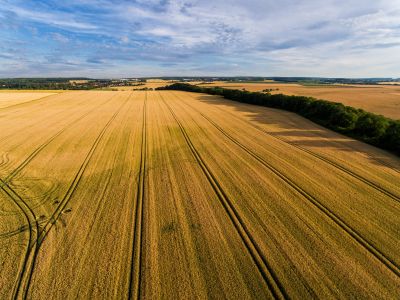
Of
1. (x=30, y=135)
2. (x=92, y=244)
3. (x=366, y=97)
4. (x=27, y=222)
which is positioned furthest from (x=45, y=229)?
(x=366, y=97)

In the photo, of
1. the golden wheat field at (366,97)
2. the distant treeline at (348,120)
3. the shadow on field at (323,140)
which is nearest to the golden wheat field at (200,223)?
the shadow on field at (323,140)

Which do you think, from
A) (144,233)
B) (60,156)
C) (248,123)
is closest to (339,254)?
(144,233)

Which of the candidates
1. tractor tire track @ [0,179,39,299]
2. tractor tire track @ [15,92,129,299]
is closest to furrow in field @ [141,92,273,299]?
tractor tire track @ [15,92,129,299]

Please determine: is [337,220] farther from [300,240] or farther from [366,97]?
[366,97]

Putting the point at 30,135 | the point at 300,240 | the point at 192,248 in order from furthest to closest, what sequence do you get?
the point at 30,135, the point at 300,240, the point at 192,248

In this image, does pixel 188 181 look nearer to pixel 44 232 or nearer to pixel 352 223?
pixel 44 232

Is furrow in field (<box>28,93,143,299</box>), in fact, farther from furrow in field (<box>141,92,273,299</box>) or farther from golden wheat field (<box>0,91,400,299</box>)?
furrow in field (<box>141,92,273,299</box>)

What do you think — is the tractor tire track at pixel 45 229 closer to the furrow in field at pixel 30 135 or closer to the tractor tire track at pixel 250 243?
the furrow in field at pixel 30 135

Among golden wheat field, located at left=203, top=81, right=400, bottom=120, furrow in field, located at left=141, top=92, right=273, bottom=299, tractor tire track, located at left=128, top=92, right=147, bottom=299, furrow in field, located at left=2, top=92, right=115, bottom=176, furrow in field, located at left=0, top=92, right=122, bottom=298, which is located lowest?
furrow in field, located at left=2, top=92, right=115, bottom=176
